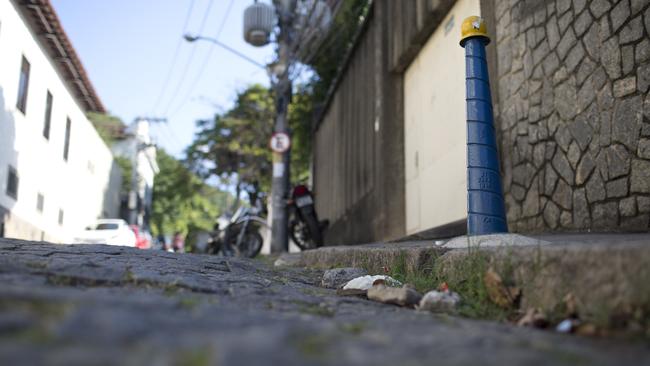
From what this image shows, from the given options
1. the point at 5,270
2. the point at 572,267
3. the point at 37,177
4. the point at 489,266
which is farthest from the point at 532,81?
the point at 37,177

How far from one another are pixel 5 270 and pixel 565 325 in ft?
6.57

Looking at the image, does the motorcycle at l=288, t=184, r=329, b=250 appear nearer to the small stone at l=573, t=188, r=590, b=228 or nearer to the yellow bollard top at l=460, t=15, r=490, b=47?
the small stone at l=573, t=188, r=590, b=228

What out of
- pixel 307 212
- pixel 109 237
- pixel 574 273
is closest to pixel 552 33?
pixel 574 273

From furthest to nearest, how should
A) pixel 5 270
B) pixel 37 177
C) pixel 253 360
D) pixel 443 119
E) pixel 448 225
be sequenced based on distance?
pixel 37 177 → pixel 443 119 → pixel 448 225 → pixel 5 270 → pixel 253 360

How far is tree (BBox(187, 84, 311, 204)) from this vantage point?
71.8ft

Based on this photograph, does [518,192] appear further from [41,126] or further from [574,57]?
[41,126]

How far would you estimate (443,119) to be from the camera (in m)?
7.04

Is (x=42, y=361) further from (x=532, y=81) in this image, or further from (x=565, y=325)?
(x=532, y=81)

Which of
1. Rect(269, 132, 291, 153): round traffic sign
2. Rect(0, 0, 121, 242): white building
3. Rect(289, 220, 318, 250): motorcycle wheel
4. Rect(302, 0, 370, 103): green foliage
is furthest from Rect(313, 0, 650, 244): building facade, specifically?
Rect(0, 0, 121, 242): white building

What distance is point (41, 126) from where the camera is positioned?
49.7ft

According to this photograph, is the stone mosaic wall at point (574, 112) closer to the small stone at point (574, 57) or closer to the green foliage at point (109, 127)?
the small stone at point (574, 57)

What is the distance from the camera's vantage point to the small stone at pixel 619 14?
12.9 feet

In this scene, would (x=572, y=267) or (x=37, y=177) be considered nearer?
(x=572, y=267)

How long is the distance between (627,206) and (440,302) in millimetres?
2032
